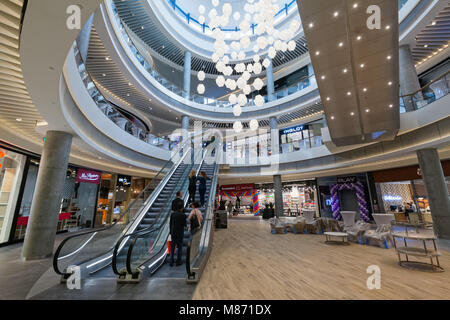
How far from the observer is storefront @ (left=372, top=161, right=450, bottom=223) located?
11.6 meters

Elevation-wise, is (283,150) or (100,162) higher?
(283,150)

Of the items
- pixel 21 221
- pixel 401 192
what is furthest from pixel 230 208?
pixel 21 221

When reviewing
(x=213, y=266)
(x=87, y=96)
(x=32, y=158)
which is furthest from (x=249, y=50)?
(x=213, y=266)

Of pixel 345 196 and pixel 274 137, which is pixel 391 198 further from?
pixel 274 137

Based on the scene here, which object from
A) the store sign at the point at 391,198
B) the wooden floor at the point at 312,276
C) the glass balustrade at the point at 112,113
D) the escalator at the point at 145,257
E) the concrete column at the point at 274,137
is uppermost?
the concrete column at the point at 274,137

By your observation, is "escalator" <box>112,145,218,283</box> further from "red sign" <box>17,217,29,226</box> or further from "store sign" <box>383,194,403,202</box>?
"store sign" <box>383,194,403,202</box>

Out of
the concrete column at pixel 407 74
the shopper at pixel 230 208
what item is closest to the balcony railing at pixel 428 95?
the concrete column at pixel 407 74

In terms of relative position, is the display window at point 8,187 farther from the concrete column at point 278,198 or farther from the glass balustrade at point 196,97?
the concrete column at point 278,198

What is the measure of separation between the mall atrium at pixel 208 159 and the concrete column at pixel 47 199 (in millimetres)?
42

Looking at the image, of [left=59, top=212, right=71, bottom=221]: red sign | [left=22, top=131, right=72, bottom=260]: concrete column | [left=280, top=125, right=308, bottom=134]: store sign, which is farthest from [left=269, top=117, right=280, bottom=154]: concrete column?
[left=59, top=212, right=71, bottom=221]: red sign

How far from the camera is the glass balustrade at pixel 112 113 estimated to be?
5270 mm

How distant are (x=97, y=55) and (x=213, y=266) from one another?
1013 cm

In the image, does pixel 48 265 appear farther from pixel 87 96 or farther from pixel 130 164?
pixel 130 164

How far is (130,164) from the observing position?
10.1 m
